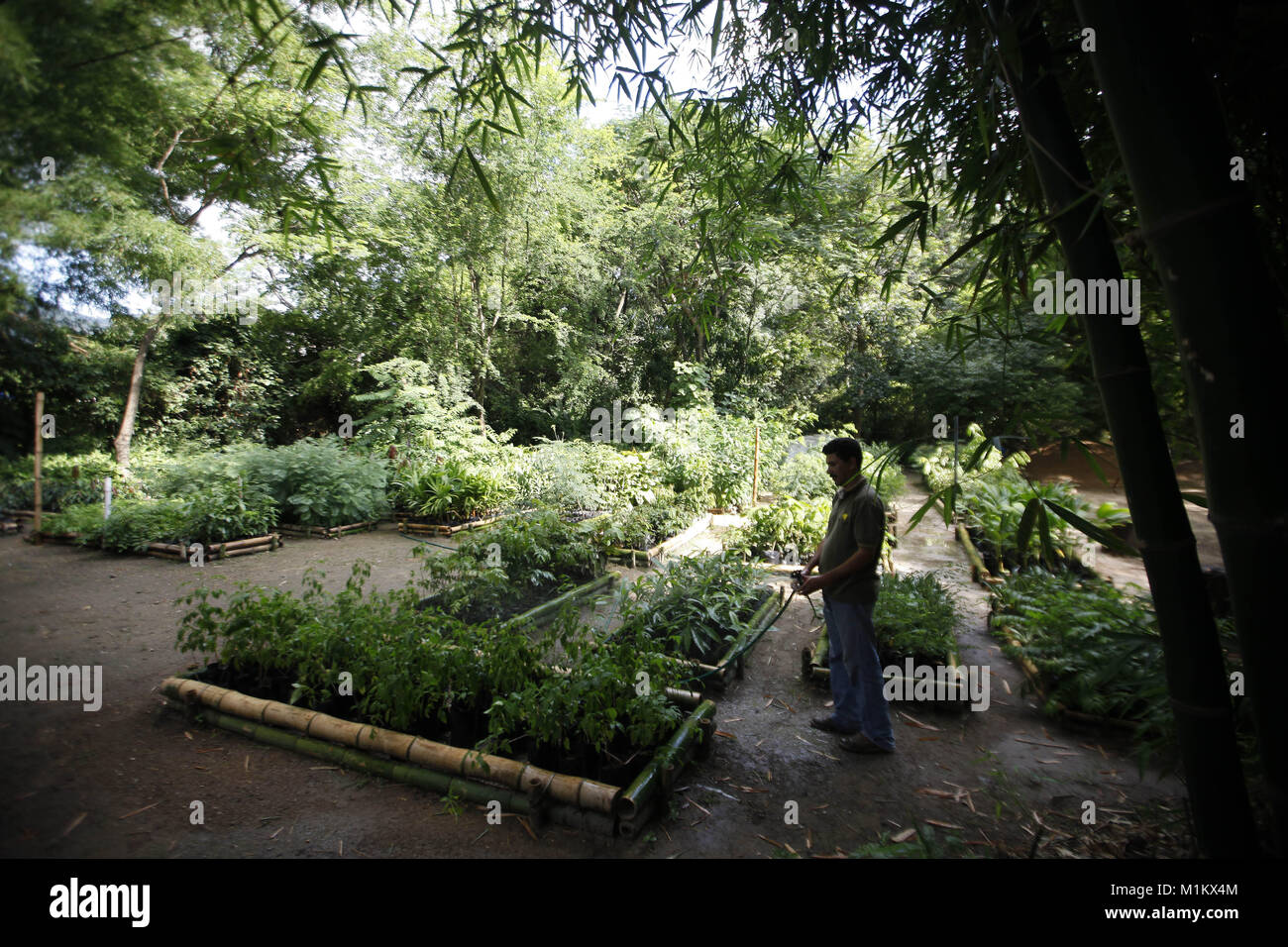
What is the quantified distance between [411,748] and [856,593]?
2320 millimetres

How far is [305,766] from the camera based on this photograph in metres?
2.55

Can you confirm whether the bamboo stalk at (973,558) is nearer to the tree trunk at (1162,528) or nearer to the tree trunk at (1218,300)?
the tree trunk at (1162,528)

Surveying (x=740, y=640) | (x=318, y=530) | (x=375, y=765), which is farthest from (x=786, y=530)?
(x=318, y=530)

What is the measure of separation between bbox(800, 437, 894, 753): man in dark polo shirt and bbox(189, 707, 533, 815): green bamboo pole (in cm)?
172

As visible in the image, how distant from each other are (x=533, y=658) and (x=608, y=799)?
2.53 feet

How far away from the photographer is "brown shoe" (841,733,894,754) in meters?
2.86

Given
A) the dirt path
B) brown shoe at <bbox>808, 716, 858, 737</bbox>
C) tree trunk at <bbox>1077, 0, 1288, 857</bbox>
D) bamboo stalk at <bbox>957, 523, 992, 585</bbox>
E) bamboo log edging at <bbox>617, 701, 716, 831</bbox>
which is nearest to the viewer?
tree trunk at <bbox>1077, 0, 1288, 857</bbox>

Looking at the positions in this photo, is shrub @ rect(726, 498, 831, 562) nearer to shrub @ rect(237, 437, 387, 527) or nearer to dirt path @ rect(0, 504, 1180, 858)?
dirt path @ rect(0, 504, 1180, 858)

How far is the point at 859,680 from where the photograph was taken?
2.93 metres

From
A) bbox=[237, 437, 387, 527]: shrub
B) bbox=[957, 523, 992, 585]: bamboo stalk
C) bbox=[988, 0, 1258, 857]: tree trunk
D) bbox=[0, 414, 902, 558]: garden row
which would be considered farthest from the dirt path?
bbox=[237, 437, 387, 527]: shrub

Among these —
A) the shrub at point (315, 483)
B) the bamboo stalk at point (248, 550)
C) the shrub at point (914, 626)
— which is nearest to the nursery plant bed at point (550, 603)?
the shrub at point (914, 626)

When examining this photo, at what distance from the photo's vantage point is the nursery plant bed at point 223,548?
21.0 ft
